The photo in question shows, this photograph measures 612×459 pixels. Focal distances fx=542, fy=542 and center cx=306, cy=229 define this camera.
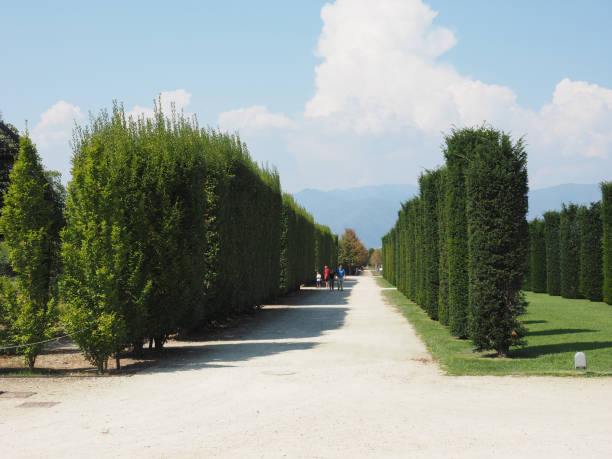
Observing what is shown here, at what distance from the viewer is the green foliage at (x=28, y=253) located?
34.2ft

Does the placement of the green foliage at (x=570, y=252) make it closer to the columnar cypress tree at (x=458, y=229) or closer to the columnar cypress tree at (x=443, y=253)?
the columnar cypress tree at (x=443, y=253)

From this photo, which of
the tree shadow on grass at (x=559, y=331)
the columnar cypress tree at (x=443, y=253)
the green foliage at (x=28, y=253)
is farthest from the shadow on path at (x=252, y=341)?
the tree shadow on grass at (x=559, y=331)

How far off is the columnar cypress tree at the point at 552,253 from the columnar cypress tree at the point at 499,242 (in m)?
22.0

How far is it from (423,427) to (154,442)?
3083 mm

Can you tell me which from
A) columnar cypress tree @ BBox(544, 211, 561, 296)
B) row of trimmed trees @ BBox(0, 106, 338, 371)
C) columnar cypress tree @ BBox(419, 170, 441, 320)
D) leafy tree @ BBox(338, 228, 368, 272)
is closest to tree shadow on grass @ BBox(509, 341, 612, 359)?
columnar cypress tree @ BBox(419, 170, 441, 320)

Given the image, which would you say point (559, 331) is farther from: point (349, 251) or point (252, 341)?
point (349, 251)

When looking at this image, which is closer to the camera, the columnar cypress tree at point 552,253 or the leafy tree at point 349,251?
the columnar cypress tree at point 552,253

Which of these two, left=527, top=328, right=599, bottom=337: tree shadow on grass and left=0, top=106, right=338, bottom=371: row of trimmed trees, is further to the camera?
left=527, top=328, right=599, bottom=337: tree shadow on grass

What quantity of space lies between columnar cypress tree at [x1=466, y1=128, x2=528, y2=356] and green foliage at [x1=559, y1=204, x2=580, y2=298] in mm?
19754

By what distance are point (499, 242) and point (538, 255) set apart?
25.4m

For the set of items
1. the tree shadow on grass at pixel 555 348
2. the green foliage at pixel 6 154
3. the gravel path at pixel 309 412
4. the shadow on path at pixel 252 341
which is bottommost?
the shadow on path at pixel 252 341

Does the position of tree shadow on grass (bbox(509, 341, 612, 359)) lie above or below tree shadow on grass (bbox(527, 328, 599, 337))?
above

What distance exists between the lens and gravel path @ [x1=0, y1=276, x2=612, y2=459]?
5.72m

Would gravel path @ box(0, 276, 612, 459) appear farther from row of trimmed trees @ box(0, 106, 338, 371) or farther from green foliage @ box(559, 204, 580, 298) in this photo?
green foliage @ box(559, 204, 580, 298)
